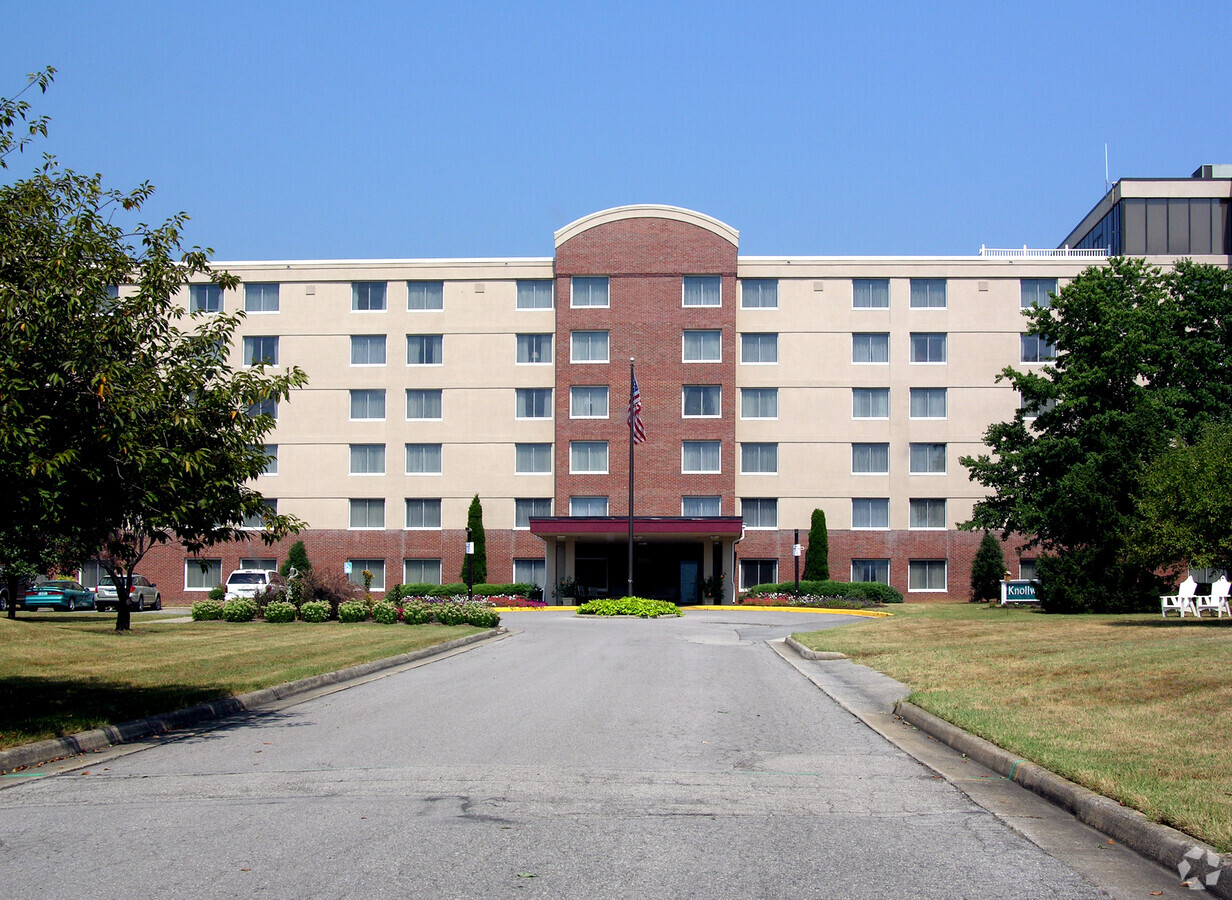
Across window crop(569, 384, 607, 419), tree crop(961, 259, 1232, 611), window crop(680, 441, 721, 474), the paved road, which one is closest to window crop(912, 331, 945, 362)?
window crop(680, 441, 721, 474)

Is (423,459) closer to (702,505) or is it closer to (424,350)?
(424,350)

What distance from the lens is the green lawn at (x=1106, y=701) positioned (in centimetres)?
791

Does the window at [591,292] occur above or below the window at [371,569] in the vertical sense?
above

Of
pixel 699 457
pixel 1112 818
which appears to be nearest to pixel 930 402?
pixel 699 457

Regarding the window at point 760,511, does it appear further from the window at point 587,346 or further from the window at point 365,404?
the window at point 365,404

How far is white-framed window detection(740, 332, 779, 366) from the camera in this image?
183 ft

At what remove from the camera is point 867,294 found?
56.0 meters

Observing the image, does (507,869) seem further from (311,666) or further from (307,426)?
(307,426)

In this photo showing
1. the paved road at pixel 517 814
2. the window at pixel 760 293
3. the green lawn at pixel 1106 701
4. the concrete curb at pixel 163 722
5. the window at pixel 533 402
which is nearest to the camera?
the paved road at pixel 517 814

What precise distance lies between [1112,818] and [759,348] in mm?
49333

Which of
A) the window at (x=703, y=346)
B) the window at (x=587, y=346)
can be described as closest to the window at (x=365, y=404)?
the window at (x=587, y=346)

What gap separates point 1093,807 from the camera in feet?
24.8

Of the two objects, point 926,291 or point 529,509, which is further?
point 529,509

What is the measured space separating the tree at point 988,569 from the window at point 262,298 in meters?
37.2
